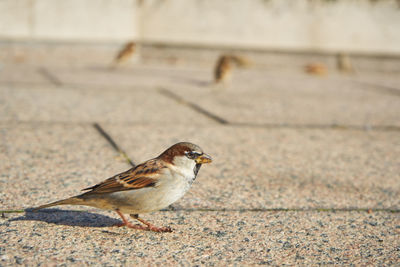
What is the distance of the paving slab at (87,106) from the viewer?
5867 mm

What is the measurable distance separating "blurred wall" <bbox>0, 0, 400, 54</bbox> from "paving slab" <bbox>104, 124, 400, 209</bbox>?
21.5 feet

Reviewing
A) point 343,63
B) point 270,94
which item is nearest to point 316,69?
point 343,63

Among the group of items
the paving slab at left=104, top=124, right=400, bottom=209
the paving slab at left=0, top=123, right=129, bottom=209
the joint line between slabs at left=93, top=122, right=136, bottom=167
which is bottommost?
the paving slab at left=104, top=124, right=400, bottom=209

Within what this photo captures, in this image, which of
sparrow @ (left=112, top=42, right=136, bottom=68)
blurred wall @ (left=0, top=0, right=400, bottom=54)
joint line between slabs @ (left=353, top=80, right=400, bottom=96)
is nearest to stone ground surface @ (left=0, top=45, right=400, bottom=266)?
joint line between slabs @ (left=353, top=80, right=400, bottom=96)

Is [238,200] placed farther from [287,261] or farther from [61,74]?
[61,74]

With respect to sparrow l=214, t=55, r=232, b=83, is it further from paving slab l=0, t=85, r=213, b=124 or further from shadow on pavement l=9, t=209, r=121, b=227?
shadow on pavement l=9, t=209, r=121, b=227

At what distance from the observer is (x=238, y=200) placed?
3.57m

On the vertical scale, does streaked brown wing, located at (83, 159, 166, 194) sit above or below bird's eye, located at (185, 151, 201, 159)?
below

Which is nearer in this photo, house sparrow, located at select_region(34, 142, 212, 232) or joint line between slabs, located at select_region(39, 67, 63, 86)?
house sparrow, located at select_region(34, 142, 212, 232)

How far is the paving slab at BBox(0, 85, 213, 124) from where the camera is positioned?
5867 millimetres

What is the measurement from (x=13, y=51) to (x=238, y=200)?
8.74 m

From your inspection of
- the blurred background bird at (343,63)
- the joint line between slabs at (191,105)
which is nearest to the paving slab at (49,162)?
the joint line between slabs at (191,105)

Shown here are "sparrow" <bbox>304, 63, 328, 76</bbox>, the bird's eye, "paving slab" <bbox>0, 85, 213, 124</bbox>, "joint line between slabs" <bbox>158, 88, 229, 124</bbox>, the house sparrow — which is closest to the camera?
the house sparrow

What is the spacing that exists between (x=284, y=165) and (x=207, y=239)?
5.70 ft
